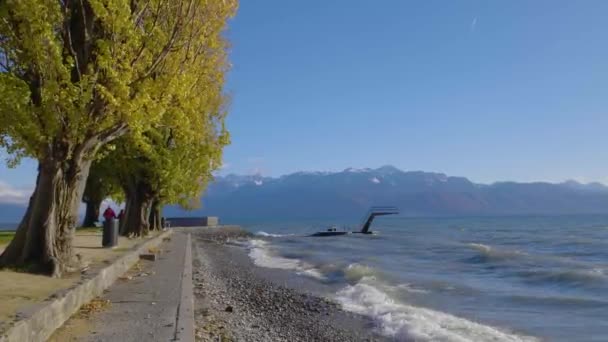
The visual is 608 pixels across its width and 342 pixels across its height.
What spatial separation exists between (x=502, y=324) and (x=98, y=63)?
1160 cm

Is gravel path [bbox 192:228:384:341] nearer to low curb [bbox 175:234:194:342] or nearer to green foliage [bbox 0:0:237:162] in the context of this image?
low curb [bbox 175:234:194:342]

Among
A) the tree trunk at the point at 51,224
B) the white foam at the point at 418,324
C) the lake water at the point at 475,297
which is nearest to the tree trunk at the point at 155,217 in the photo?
the lake water at the point at 475,297

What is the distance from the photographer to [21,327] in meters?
6.43

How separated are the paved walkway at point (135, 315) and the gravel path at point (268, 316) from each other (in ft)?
2.09

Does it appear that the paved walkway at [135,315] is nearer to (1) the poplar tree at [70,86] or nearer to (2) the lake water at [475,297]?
(1) the poplar tree at [70,86]

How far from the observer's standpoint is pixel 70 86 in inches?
419

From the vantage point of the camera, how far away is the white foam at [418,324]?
1267cm

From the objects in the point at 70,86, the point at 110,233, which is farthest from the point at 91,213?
the point at 70,86

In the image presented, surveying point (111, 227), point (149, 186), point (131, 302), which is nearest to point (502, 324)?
point (131, 302)

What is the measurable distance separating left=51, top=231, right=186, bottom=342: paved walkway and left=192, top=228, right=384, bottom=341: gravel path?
2.09 ft

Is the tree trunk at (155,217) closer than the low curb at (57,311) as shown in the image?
No

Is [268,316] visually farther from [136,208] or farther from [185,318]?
[136,208]

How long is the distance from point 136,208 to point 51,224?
18330 mm

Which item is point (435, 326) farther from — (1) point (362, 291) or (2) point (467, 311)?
(1) point (362, 291)
